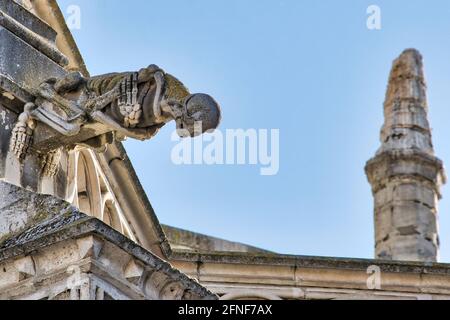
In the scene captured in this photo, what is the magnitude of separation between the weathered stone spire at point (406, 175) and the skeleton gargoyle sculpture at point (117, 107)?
535 inches

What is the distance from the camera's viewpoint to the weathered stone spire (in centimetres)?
2719

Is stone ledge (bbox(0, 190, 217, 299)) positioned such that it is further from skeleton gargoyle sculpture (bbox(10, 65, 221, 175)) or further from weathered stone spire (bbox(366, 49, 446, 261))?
weathered stone spire (bbox(366, 49, 446, 261))

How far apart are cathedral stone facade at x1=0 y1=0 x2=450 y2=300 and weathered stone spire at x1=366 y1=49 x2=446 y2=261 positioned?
8.86 meters

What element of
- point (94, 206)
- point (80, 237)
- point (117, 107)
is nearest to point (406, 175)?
point (94, 206)

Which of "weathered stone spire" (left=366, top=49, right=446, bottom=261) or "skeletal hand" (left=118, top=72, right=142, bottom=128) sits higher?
"weathered stone spire" (left=366, top=49, right=446, bottom=261)

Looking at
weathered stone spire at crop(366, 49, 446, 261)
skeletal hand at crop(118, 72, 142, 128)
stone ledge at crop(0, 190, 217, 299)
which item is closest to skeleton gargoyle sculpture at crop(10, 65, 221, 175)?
skeletal hand at crop(118, 72, 142, 128)

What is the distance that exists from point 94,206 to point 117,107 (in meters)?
2.66

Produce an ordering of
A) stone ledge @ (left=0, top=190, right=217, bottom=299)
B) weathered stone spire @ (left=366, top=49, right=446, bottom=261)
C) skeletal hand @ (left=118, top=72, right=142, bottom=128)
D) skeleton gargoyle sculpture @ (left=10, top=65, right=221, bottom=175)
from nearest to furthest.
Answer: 1. stone ledge @ (left=0, top=190, right=217, bottom=299)
2. skeleton gargoyle sculpture @ (left=10, top=65, right=221, bottom=175)
3. skeletal hand @ (left=118, top=72, right=142, bottom=128)
4. weathered stone spire @ (left=366, top=49, right=446, bottom=261)

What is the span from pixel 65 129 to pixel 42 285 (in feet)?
5.80

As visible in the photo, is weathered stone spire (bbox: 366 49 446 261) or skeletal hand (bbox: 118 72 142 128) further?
weathered stone spire (bbox: 366 49 446 261)

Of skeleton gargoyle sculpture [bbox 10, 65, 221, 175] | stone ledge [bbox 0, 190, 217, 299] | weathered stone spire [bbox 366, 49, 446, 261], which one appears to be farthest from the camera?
weathered stone spire [bbox 366, 49, 446, 261]

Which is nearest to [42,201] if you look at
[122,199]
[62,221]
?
[62,221]

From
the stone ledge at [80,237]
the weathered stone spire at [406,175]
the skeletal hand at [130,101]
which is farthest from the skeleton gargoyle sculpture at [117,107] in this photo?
the weathered stone spire at [406,175]

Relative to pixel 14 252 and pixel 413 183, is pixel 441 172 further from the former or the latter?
pixel 14 252
